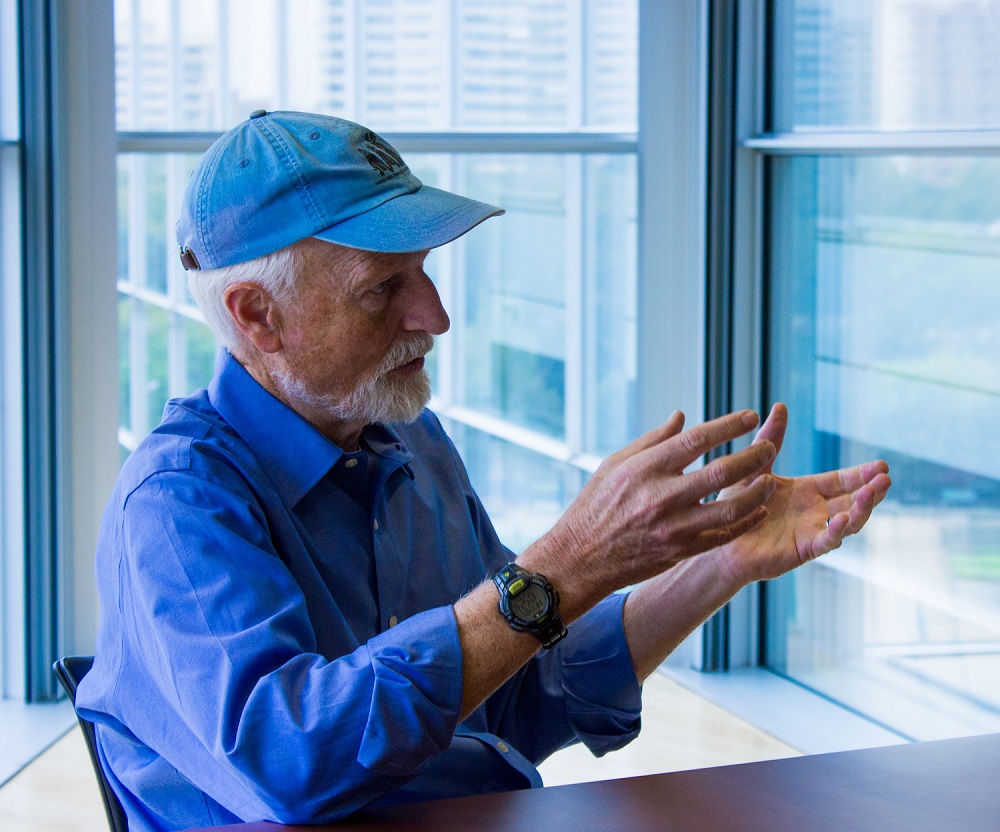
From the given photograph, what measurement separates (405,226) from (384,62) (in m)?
2.58

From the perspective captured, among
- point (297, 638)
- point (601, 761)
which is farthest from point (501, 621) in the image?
point (601, 761)

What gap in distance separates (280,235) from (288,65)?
255 cm

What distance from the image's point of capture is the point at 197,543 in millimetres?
1175

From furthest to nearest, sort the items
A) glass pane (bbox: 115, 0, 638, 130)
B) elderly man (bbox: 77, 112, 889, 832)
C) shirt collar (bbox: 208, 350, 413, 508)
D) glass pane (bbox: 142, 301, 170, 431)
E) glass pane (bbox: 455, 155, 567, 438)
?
glass pane (bbox: 455, 155, 567, 438), glass pane (bbox: 142, 301, 170, 431), glass pane (bbox: 115, 0, 638, 130), shirt collar (bbox: 208, 350, 413, 508), elderly man (bbox: 77, 112, 889, 832)

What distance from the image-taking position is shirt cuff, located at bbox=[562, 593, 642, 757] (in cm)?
145

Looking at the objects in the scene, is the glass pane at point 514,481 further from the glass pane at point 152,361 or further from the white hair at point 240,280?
the white hair at point 240,280

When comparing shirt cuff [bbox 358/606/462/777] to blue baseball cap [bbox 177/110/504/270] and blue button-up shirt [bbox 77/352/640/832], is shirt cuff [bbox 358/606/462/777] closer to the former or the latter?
blue button-up shirt [bbox 77/352/640/832]

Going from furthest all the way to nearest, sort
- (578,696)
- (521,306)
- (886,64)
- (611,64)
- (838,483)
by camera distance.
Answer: (521,306), (611,64), (886,64), (578,696), (838,483)

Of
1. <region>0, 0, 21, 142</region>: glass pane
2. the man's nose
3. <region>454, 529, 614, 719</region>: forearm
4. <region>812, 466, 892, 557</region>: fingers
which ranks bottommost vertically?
<region>454, 529, 614, 719</region>: forearm

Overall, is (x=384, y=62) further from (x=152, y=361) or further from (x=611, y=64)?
(x=152, y=361)

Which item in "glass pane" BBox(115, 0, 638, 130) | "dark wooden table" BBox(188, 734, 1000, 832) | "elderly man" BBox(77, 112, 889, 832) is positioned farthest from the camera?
"glass pane" BBox(115, 0, 638, 130)

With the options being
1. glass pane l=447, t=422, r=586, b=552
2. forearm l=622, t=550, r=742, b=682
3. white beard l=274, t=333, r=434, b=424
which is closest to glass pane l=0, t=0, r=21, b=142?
glass pane l=447, t=422, r=586, b=552

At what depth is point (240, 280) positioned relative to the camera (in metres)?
1.40

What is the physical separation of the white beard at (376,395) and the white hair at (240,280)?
9cm
